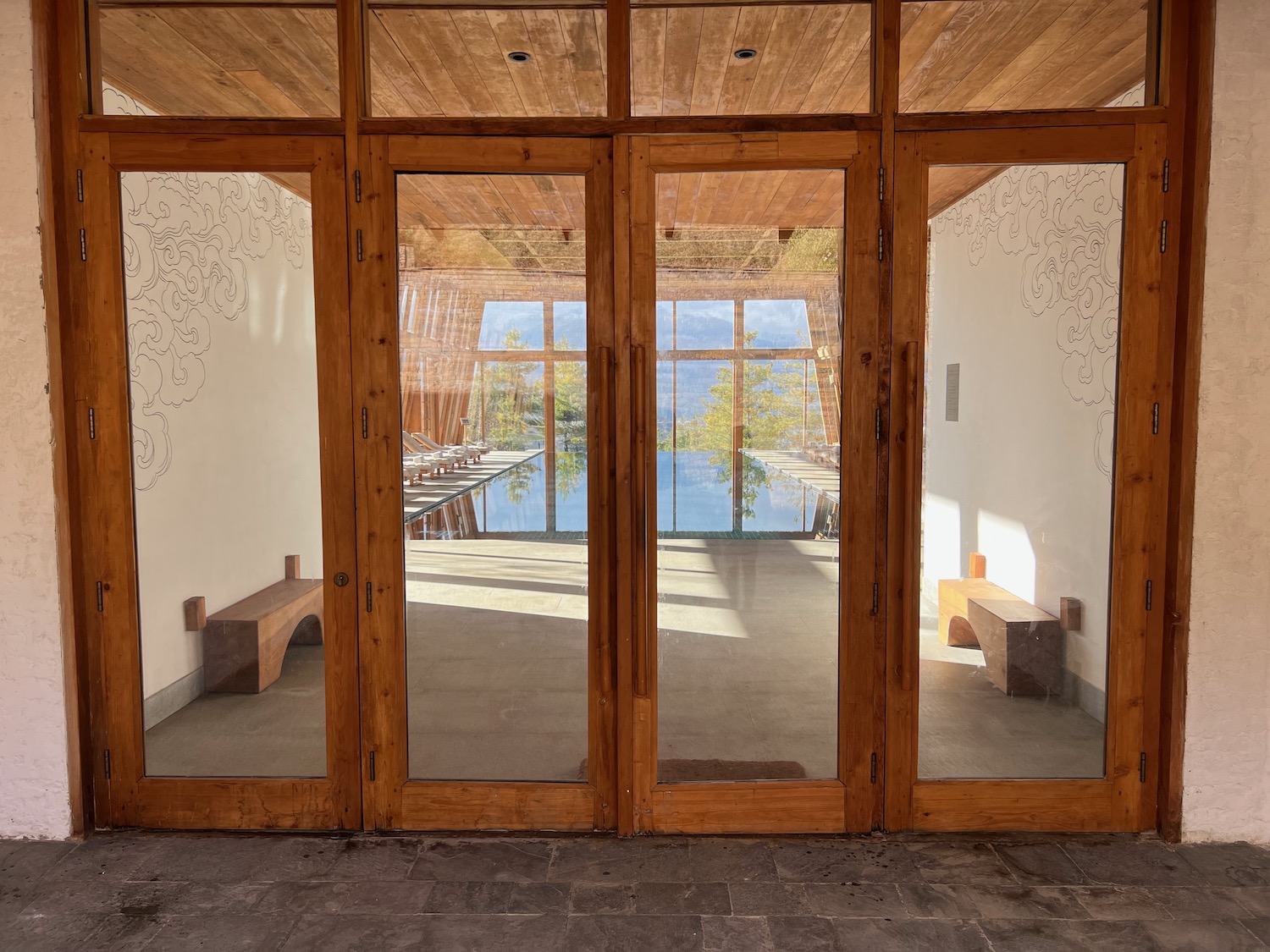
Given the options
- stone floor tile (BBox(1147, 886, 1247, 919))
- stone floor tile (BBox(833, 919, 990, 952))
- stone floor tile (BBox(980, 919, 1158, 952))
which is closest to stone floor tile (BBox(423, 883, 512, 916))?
stone floor tile (BBox(833, 919, 990, 952))

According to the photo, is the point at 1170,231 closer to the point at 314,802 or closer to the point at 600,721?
the point at 600,721

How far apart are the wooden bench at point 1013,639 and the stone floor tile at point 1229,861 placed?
25.2 inches

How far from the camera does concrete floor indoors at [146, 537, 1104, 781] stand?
2902mm

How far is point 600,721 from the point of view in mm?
2906

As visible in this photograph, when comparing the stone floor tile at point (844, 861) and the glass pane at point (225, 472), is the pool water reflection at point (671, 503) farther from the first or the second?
the stone floor tile at point (844, 861)

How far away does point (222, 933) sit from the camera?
93.1 inches

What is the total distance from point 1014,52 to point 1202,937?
2.72m

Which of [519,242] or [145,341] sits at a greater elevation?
[519,242]

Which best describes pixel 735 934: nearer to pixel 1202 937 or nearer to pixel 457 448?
Result: pixel 1202 937

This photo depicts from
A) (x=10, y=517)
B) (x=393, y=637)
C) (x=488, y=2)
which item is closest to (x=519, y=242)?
(x=488, y=2)

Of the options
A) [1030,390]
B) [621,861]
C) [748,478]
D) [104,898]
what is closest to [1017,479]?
[1030,390]

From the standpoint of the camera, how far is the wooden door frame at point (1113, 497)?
276 centimetres

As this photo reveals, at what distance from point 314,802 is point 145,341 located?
1.67 metres

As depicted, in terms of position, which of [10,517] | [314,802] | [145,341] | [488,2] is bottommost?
[314,802]
